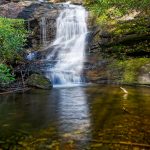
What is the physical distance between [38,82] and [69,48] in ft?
21.3

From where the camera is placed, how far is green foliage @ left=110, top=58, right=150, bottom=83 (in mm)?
17953

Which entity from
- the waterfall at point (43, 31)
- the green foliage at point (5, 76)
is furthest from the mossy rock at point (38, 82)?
the waterfall at point (43, 31)

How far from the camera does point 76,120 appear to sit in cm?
985

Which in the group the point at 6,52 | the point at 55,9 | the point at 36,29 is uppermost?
the point at 55,9

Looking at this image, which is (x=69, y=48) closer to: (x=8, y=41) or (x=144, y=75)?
(x=8, y=41)

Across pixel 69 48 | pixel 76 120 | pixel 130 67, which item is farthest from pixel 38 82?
pixel 76 120

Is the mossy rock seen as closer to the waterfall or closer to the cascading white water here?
the cascading white water

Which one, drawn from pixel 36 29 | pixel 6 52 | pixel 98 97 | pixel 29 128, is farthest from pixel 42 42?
pixel 29 128

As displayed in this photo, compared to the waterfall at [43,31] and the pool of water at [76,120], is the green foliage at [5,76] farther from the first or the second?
the waterfall at [43,31]

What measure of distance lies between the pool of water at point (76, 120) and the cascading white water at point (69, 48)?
149 inches

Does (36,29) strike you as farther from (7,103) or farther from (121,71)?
(7,103)

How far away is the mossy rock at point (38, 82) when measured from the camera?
54.3 ft

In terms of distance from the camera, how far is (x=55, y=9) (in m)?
26.4

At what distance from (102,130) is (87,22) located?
16.7 m
